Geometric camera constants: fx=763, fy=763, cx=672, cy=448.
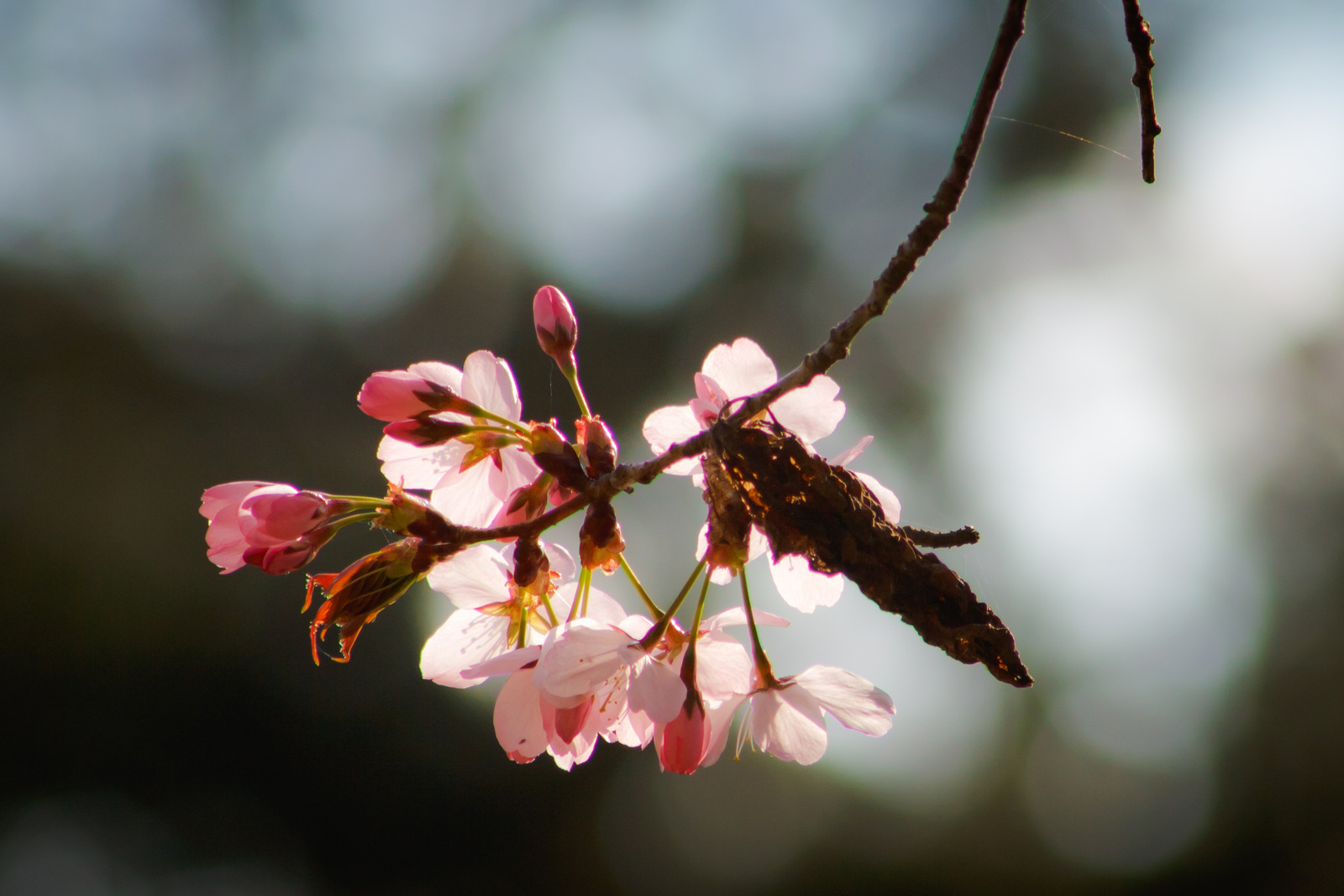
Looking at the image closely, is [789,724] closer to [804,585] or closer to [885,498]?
[804,585]

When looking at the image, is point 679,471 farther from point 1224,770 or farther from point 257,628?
point 1224,770

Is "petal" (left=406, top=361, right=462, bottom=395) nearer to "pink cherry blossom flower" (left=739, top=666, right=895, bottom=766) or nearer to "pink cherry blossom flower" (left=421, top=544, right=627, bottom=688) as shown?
"pink cherry blossom flower" (left=421, top=544, right=627, bottom=688)

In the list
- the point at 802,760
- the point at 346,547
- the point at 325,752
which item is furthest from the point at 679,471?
the point at 325,752

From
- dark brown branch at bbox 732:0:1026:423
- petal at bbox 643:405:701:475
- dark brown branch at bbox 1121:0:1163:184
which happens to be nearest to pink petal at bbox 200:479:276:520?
petal at bbox 643:405:701:475

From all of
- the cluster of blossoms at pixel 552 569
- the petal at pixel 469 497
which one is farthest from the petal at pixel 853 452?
the petal at pixel 469 497

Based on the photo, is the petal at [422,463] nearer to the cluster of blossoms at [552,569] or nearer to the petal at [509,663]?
the cluster of blossoms at [552,569]

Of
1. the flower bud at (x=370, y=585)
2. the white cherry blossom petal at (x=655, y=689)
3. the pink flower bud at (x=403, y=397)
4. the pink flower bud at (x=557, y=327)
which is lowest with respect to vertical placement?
the white cherry blossom petal at (x=655, y=689)
